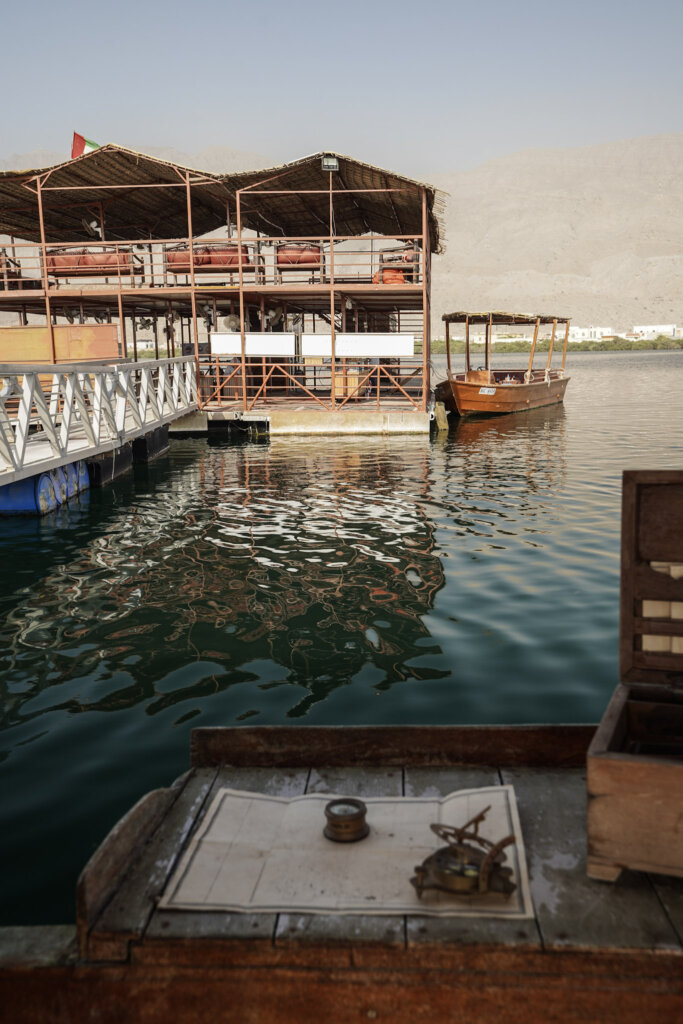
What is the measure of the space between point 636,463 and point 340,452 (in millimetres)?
7061

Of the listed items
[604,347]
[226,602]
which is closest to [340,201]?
[226,602]

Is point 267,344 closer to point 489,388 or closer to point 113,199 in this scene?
point 113,199

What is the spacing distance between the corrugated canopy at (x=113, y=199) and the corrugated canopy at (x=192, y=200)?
0.03m

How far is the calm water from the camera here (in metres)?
5.46

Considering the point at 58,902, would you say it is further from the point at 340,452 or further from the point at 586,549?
the point at 340,452

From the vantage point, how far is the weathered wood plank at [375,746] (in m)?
4.04

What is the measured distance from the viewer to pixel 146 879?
316 cm

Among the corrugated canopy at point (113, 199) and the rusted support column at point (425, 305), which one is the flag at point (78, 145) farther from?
the rusted support column at point (425, 305)

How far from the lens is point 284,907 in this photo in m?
2.96

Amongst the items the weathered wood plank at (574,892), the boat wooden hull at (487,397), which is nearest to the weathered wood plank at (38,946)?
the weathered wood plank at (574,892)

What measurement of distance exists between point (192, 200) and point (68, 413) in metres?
16.8

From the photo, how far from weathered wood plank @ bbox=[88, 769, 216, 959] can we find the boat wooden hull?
26405 millimetres

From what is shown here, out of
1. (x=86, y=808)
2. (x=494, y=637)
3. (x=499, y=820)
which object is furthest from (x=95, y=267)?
(x=499, y=820)

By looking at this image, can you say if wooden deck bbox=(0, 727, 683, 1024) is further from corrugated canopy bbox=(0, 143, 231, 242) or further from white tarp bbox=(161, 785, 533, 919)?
corrugated canopy bbox=(0, 143, 231, 242)
